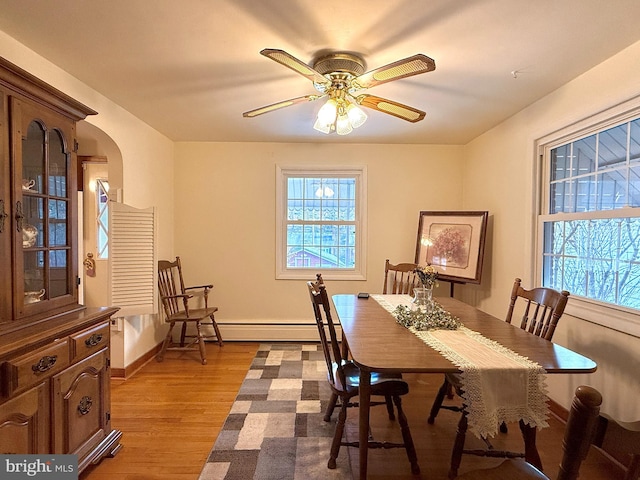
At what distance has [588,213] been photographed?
233 centimetres

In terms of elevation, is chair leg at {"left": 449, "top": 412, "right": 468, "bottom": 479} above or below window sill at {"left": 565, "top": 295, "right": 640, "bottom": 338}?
below

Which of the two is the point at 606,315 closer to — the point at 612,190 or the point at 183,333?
the point at 612,190

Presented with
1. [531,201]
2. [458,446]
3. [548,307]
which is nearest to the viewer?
[458,446]

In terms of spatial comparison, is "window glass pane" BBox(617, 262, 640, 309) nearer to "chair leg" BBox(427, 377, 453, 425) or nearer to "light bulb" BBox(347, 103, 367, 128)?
"chair leg" BBox(427, 377, 453, 425)

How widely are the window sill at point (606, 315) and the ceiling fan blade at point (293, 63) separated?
220 cm

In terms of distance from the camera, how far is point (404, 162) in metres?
4.18

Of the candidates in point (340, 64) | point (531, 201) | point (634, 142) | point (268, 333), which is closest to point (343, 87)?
point (340, 64)

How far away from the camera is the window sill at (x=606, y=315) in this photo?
195 cm

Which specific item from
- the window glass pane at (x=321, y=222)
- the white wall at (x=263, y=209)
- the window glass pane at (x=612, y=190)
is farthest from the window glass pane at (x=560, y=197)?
the window glass pane at (x=321, y=222)

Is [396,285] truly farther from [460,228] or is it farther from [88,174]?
[88,174]

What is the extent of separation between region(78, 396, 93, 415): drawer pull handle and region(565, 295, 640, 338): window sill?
301 centimetres

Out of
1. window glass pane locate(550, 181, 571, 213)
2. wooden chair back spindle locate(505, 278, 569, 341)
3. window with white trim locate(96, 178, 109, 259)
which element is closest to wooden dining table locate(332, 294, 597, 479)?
wooden chair back spindle locate(505, 278, 569, 341)

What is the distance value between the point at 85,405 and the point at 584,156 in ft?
11.4

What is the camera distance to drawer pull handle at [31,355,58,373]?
1.51 meters
